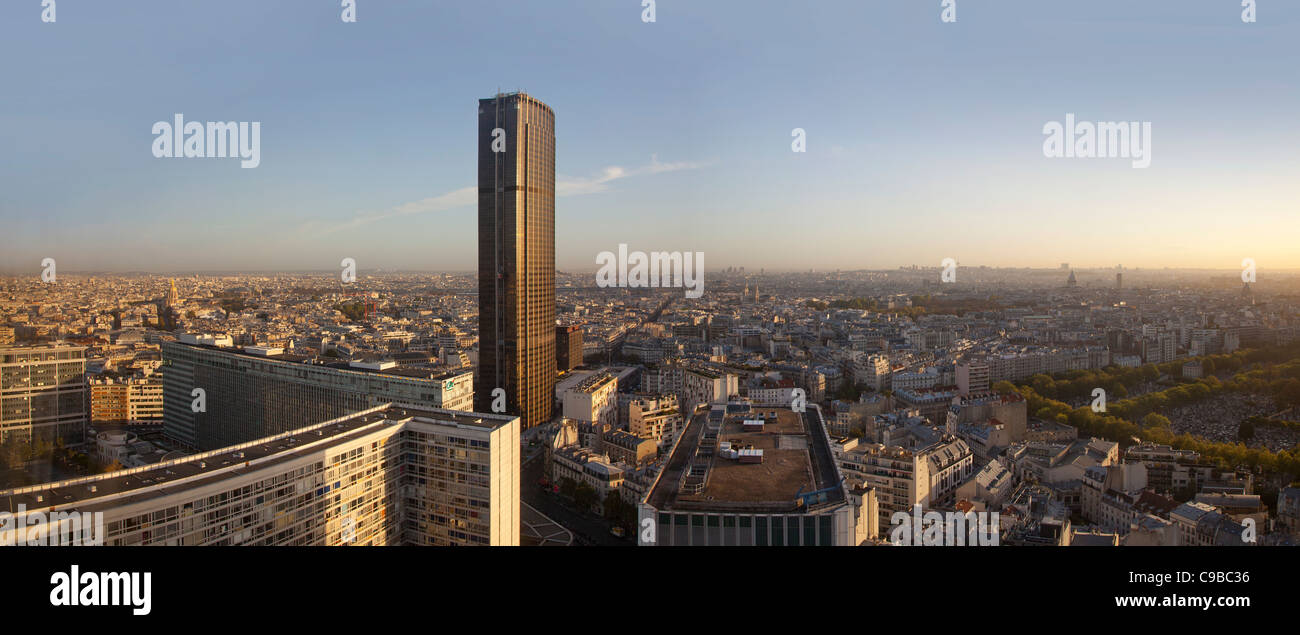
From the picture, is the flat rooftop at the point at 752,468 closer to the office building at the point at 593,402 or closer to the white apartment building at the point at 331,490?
the white apartment building at the point at 331,490

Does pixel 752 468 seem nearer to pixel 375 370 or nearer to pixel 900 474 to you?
pixel 900 474

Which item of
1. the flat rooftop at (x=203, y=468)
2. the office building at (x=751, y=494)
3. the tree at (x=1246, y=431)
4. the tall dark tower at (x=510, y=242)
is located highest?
the tall dark tower at (x=510, y=242)

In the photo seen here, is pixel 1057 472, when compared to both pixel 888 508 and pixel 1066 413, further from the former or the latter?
pixel 1066 413

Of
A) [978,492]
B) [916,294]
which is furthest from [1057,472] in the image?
[916,294]

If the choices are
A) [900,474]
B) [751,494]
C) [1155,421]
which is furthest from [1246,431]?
[751,494]

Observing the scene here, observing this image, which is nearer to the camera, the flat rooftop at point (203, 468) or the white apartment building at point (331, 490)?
the flat rooftop at point (203, 468)

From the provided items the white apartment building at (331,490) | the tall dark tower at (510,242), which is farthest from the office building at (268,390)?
the white apartment building at (331,490)
